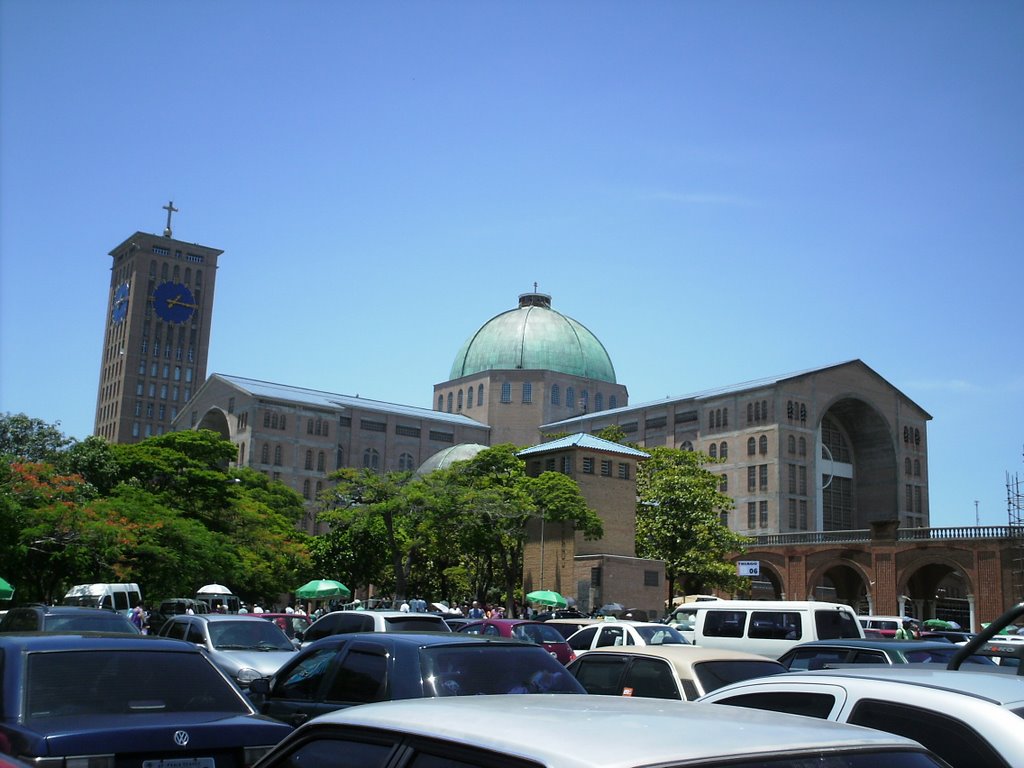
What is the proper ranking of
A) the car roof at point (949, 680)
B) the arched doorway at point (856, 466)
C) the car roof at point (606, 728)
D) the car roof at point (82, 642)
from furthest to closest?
the arched doorway at point (856, 466), the car roof at point (82, 642), the car roof at point (949, 680), the car roof at point (606, 728)

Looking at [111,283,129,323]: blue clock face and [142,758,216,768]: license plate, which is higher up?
[111,283,129,323]: blue clock face

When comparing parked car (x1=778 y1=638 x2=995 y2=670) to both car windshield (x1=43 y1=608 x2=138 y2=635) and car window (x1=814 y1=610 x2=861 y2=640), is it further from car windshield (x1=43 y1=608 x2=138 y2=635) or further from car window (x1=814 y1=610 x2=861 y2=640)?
car windshield (x1=43 y1=608 x2=138 y2=635)

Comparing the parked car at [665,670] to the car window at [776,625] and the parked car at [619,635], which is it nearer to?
the parked car at [619,635]

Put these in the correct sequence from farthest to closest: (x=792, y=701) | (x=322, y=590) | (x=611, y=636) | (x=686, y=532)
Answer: (x=686, y=532) → (x=322, y=590) → (x=611, y=636) → (x=792, y=701)

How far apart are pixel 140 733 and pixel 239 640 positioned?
8.47m

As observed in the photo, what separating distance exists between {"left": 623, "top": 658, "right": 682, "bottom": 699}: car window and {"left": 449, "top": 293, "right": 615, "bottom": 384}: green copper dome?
287 ft

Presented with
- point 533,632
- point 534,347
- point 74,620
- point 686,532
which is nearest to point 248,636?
point 74,620

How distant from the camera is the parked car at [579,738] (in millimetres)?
2484

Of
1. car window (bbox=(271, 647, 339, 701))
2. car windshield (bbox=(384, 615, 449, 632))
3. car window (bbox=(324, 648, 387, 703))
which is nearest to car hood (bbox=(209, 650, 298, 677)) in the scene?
car windshield (bbox=(384, 615, 449, 632))

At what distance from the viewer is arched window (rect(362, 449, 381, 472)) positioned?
9044 cm

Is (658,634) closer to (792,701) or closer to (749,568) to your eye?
(792,701)

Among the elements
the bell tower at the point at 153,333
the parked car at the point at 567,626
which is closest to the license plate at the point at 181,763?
the parked car at the point at 567,626

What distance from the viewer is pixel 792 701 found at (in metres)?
5.13

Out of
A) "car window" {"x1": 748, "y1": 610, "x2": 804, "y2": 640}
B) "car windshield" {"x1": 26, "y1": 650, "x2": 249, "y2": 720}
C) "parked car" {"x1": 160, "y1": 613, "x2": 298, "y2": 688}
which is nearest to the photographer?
"car windshield" {"x1": 26, "y1": 650, "x2": 249, "y2": 720}
